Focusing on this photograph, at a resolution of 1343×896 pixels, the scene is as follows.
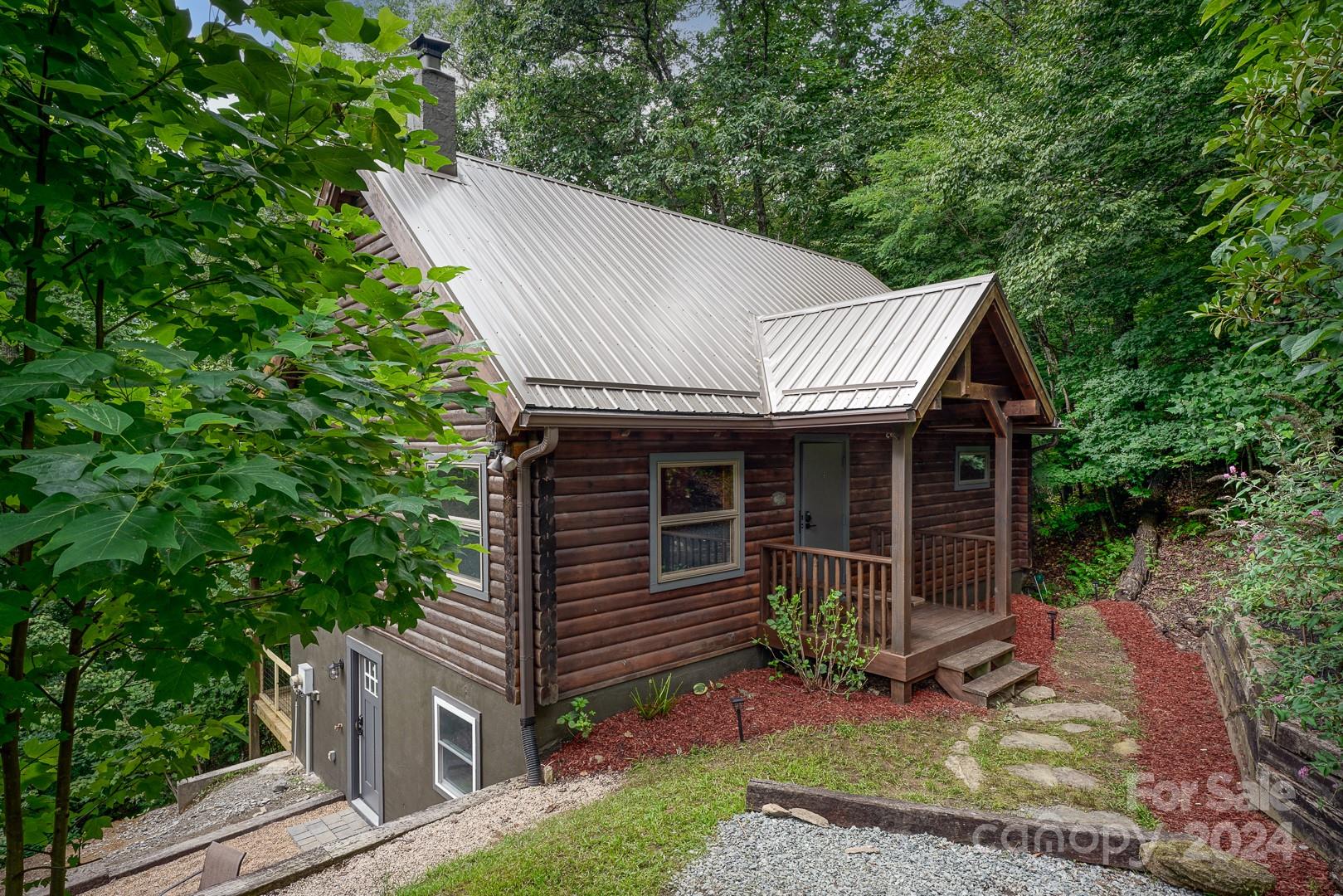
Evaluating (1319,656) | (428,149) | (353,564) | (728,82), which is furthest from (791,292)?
(728,82)

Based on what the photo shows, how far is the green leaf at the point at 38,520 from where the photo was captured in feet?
4.25

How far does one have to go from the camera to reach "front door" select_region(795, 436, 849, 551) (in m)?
8.52

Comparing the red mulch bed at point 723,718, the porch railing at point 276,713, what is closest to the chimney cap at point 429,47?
the red mulch bed at point 723,718

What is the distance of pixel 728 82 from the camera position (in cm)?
1809

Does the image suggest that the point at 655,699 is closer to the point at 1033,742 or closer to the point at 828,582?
the point at 828,582

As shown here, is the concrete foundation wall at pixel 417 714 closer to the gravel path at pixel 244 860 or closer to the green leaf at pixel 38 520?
the gravel path at pixel 244 860

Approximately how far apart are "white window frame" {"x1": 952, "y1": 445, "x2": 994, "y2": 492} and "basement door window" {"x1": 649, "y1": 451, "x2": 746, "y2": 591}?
5.18 meters

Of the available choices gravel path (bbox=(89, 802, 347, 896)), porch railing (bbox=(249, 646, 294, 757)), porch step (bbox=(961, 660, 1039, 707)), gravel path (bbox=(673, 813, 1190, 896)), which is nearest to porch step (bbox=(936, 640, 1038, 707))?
porch step (bbox=(961, 660, 1039, 707))

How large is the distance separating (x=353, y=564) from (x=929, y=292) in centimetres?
700

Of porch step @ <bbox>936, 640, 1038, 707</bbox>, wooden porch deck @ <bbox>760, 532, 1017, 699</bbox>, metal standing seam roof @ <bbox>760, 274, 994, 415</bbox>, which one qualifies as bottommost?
porch step @ <bbox>936, 640, 1038, 707</bbox>

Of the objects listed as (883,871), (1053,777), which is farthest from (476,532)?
(1053,777)

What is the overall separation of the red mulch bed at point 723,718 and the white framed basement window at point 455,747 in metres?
1.15

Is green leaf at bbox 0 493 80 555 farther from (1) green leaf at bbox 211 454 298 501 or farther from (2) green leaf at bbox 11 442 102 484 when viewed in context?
(1) green leaf at bbox 211 454 298 501

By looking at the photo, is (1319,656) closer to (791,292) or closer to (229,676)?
(229,676)
